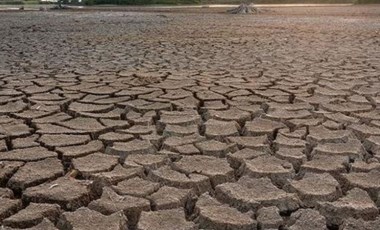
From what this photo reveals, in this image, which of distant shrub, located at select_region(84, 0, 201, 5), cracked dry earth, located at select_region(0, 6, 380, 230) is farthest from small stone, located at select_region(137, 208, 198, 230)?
distant shrub, located at select_region(84, 0, 201, 5)

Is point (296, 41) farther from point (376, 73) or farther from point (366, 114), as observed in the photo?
point (366, 114)

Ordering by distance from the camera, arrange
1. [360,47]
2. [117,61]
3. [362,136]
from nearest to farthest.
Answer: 1. [362,136]
2. [117,61]
3. [360,47]

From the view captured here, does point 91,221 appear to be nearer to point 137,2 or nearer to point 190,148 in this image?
point 190,148

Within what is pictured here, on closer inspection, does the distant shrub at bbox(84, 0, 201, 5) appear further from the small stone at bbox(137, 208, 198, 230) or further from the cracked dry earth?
the small stone at bbox(137, 208, 198, 230)

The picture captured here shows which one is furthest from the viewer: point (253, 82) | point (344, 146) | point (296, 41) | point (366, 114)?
point (296, 41)

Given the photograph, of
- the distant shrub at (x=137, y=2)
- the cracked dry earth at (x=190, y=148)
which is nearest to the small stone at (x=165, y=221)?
the cracked dry earth at (x=190, y=148)

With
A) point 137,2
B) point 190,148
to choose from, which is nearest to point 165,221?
Result: point 190,148

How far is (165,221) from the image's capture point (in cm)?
190

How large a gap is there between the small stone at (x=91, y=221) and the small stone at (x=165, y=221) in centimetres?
7

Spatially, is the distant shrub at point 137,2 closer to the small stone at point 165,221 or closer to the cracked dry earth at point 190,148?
the cracked dry earth at point 190,148

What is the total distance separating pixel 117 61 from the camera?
628 cm

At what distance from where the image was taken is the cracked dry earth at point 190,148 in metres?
1.96

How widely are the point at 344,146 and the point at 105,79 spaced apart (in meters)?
2.69

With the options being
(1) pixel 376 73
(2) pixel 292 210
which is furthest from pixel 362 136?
(1) pixel 376 73
